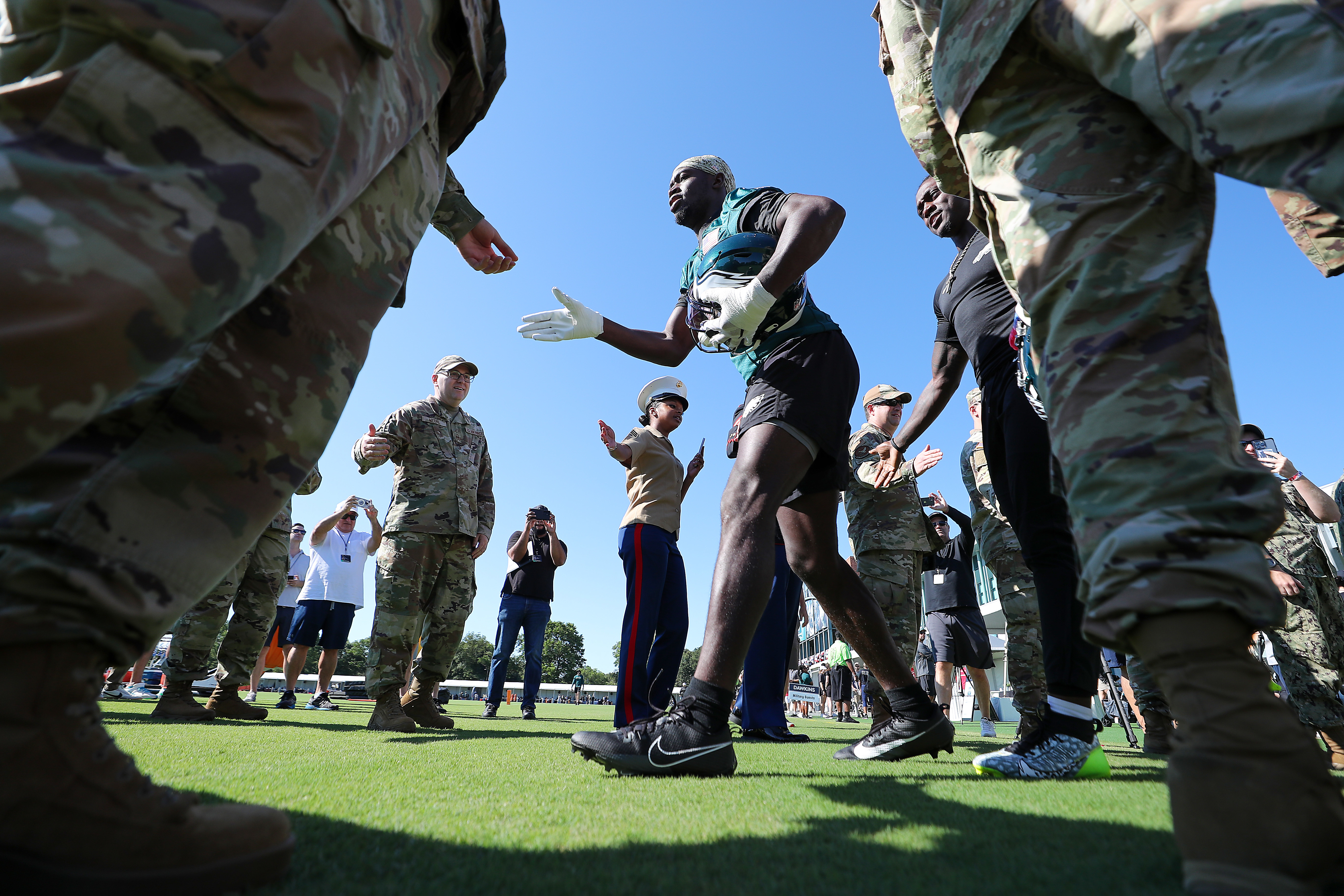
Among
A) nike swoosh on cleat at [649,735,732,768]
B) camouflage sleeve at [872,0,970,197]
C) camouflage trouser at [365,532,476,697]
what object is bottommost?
nike swoosh on cleat at [649,735,732,768]

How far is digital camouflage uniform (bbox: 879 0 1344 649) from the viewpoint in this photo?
37.1 inches

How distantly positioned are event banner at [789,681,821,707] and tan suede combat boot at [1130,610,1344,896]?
17951mm

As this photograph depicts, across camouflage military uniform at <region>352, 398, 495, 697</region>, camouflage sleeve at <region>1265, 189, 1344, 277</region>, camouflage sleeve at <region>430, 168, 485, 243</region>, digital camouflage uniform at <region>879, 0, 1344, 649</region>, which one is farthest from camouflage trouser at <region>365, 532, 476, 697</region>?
camouflage sleeve at <region>1265, 189, 1344, 277</region>

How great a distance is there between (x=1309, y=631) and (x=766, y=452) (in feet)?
11.5

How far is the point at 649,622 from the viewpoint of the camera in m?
4.39

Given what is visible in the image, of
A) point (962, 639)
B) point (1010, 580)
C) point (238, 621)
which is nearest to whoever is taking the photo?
point (1010, 580)

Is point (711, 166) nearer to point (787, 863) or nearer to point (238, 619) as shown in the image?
point (787, 863)

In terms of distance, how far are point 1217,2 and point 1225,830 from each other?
45.7 inches

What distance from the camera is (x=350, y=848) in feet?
3.72

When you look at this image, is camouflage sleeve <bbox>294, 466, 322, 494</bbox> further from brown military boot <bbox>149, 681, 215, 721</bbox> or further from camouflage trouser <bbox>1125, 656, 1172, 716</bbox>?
camouflage trouser <bbox>1125, 656, 1172, 716</bbox>

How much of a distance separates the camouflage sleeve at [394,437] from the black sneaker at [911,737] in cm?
399

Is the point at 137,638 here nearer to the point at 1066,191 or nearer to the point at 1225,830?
→ the point at 1225,830

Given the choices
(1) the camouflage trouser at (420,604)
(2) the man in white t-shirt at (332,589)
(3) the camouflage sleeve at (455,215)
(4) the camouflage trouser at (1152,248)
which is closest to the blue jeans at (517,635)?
(2) the man in white t-shirt at (332,589)

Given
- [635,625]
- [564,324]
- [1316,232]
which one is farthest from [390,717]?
[1316,232]
